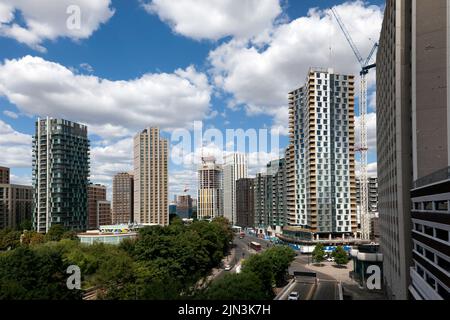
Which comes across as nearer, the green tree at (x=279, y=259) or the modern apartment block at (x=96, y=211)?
the green tree at (x=279, y=259)

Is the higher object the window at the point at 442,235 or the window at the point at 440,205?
the window at the point at 440,205

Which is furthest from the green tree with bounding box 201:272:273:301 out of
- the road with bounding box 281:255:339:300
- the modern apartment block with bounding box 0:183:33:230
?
the modern apartment block with bounding box 0:183:33:230

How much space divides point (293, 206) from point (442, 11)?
3102 inches

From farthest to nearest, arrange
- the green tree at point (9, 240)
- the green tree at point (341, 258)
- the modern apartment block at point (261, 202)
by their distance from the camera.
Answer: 1. the modern apartment block at point (261, 202)
2. the green tree at point (9, 240)
3. the green tree at point (341, 258)

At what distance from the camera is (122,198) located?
533ft

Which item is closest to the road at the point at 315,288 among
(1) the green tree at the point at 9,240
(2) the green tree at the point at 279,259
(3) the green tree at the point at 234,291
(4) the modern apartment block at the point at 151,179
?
(2) the green tree at the point at 279,259

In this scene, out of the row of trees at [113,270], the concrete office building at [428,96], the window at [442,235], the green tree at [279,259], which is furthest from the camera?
the green tree at [279,259]

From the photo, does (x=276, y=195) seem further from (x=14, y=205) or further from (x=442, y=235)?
(x=442, y=235)

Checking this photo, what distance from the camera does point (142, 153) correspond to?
13512cm

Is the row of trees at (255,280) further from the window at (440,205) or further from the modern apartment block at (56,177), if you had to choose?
the modern apartment block at (56,177)

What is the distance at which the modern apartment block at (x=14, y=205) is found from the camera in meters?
115

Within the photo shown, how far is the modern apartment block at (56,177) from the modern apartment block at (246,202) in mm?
80203

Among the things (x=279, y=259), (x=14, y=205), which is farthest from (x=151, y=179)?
(x=279, y=259)
